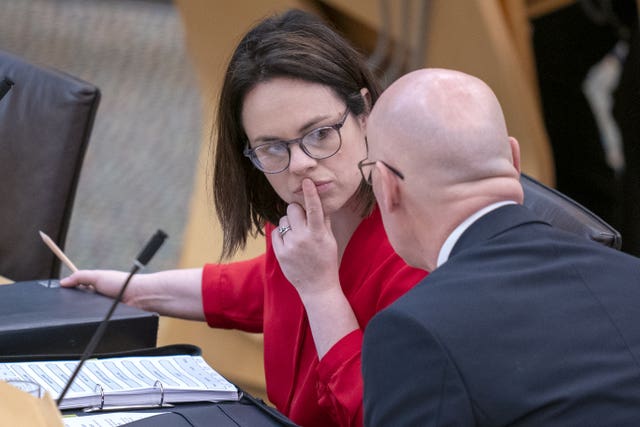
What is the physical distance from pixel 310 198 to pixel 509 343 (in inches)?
23.2

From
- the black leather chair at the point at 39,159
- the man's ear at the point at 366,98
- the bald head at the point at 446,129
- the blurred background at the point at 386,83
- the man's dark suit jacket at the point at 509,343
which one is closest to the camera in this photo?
the man's dark suit jacket at the point at 509,343

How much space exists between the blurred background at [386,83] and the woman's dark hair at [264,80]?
499 millimetres

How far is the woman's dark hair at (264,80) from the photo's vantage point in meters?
1.77

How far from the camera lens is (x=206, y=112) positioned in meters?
2.98

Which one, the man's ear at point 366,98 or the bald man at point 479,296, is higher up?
the man's ear at point 366,98

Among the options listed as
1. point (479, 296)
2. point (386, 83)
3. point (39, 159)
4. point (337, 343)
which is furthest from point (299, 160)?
point (39, 159)

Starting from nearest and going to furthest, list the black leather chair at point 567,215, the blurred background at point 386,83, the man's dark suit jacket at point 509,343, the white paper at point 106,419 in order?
the man's dark suit jacket at point 509,343
the white paper at point 106,419
the black leather chair at point 567,215
the blurred background at point 386,83

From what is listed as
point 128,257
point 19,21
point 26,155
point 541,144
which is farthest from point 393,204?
point 19,21

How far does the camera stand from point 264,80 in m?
1.76

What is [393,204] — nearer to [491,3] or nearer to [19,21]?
[491,3]

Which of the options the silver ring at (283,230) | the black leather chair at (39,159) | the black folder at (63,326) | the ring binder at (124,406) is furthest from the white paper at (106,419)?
the black leather chair at (39,159)

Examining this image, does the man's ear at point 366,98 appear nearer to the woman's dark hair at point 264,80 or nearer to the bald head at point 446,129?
the woman's dark hair at point 264,80

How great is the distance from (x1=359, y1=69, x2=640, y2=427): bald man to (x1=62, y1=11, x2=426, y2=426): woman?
28 centimetres

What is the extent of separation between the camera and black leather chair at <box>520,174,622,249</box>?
1683 mm
